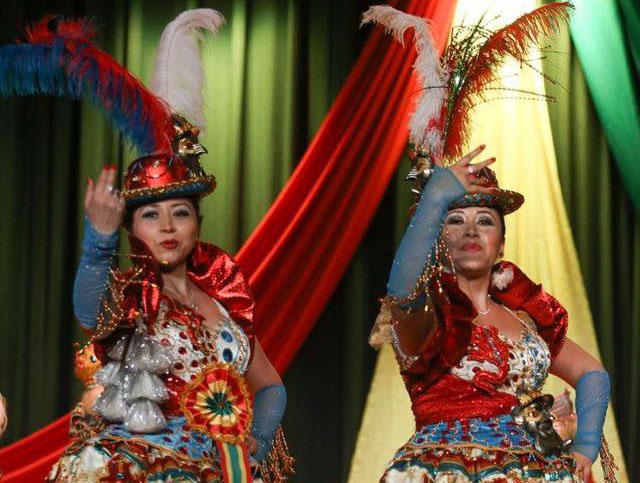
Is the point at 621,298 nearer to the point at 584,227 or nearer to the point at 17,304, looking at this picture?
the point at 584,227

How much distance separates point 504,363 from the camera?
11.1 ft

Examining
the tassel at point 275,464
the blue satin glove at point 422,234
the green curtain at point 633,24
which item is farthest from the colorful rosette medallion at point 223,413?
the green curtain at point 633,24

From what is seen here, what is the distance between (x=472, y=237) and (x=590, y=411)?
587 mm

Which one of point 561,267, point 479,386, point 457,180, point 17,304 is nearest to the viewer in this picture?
point 457,180

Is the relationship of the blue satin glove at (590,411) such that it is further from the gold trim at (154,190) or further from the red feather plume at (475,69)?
the gold trim at (154,190)

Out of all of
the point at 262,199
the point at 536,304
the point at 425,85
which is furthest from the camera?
the point at 262,199

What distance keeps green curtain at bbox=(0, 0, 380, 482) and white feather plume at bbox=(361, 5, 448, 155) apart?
136cm

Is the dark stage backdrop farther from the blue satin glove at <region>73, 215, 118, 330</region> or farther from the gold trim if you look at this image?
the blue satin glove at <region>73, 215, 118, 330</region>

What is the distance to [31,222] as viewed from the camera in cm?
509

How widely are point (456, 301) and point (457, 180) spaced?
0.46 metres

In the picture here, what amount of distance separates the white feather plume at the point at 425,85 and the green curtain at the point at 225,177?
1.36 metres

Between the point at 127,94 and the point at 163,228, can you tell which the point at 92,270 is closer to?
the point at 163,228

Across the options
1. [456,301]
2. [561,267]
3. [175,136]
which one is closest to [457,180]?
[456,301]

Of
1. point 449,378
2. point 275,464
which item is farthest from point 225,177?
point 449,378
